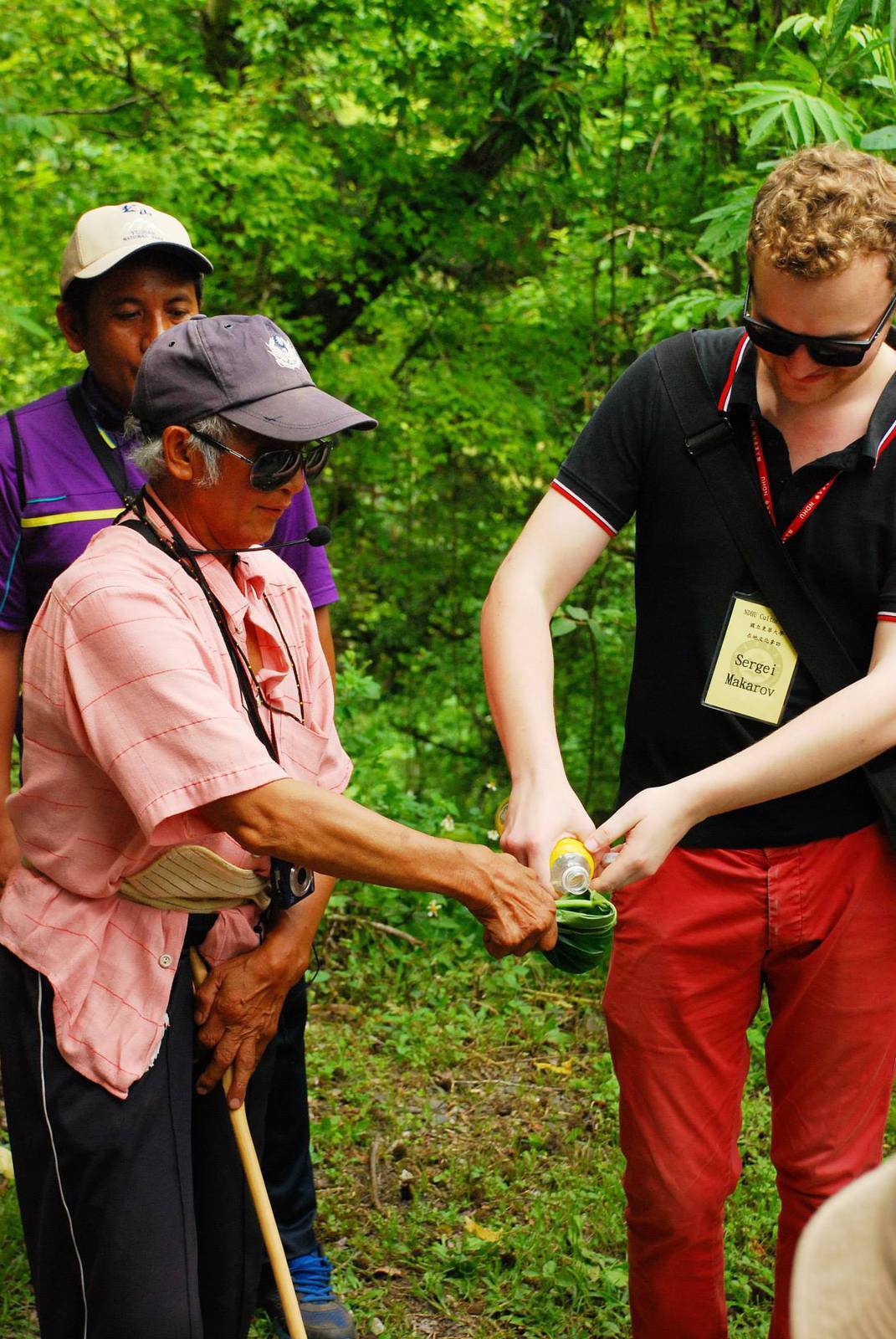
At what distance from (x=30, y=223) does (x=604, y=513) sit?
441cm

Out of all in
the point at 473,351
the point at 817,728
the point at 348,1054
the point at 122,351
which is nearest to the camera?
the point at 817,728

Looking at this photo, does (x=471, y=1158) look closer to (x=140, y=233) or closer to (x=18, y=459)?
(x=18, y=459)

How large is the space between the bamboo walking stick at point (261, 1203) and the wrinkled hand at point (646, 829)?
0.75m

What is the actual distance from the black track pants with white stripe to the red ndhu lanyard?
135cm

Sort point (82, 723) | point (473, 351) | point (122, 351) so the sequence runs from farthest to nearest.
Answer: point (473, 351) < point (122, 351) < point (82, 723)

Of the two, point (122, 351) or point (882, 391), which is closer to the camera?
point (882, 391)

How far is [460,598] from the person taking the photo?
8.11m

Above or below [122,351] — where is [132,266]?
above

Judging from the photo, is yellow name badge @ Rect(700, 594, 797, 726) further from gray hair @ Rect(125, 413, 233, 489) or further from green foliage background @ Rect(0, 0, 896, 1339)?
green foliage background @ Rect(0, 0, 896, 1339)

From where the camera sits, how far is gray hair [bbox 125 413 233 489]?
2164mm

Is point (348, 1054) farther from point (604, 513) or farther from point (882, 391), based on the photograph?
point (882, 391)

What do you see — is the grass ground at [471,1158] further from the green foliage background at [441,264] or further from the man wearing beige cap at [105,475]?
the man wearing beige cap at [105,475]

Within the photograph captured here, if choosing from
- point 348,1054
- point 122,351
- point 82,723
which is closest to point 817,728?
point 82,723

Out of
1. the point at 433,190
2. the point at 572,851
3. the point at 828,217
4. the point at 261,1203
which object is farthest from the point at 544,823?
the point at 433,190
